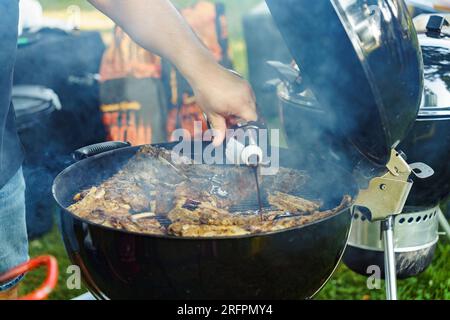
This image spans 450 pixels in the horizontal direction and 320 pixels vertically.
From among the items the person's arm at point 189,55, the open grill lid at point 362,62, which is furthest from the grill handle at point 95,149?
the open grill lid at point 362,62

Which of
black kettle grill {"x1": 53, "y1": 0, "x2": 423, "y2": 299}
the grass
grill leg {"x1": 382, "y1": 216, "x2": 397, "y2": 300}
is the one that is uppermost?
black kettle grill {"x1": 53, "y1": 0, "x2": 423, "y2": 299}

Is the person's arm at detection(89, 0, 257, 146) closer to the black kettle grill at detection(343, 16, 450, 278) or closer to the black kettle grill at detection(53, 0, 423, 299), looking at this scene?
the black kettle grill at detection(53, 0, 423, 299)

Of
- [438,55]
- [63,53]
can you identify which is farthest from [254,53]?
[438,55]

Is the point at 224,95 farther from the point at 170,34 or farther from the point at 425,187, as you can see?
the point at 425,187

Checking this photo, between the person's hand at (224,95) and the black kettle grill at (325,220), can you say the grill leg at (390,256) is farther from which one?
the person's hand at (224,95)

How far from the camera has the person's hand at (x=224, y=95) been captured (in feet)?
6.16

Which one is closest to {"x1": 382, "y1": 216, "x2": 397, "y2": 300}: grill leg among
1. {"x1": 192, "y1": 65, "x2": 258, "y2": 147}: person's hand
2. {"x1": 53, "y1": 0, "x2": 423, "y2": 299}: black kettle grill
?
{"x1": 53, "y1": 0, "x2": 423, "y2": 299}: black kettle grill

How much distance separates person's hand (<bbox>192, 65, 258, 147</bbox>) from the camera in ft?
6.16

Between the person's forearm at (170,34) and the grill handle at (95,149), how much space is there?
0.49 meters

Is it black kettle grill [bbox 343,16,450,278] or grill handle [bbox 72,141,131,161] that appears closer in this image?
grill handle [bbox 72,141,131,161]

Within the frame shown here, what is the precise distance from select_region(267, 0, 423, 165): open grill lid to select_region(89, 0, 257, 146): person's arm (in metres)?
0.26
